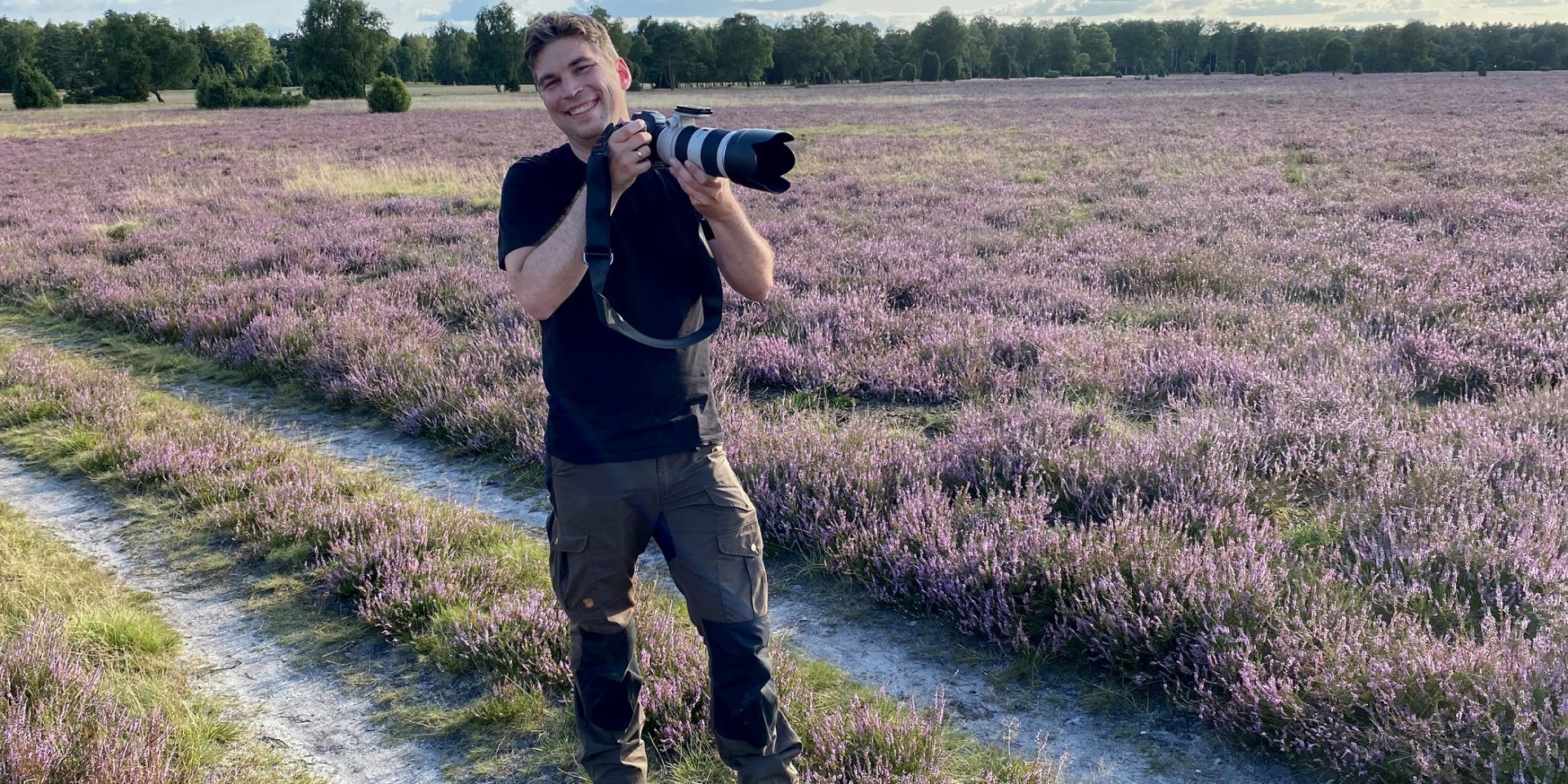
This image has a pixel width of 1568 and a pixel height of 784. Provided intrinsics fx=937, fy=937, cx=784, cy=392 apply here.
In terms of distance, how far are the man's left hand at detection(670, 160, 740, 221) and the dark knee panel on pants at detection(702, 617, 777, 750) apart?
94 centimetres

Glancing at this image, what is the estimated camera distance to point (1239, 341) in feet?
20.7

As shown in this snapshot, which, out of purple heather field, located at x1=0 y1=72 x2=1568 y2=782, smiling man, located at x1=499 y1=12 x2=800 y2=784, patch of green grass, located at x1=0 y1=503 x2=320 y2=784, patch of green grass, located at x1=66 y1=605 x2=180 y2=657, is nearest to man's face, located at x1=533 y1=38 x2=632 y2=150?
smiling man, located at x1=499 y1=12 x2=800 y2=784

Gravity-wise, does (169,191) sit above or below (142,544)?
Result: above

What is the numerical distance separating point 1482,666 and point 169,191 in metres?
19.6

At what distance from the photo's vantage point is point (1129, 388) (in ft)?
18.1

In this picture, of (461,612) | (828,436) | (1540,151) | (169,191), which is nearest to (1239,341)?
(828,436)

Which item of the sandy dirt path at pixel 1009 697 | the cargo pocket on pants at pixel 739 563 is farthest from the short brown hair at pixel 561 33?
the sandy dirt path at pixel 1009 697

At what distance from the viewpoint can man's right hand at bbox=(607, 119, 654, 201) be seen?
75.0 inches

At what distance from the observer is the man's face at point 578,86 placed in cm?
208

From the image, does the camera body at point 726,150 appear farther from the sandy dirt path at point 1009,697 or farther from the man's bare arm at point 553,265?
the sandy dirt path at point 1009,697

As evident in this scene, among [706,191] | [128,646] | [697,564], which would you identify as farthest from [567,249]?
[128,646]

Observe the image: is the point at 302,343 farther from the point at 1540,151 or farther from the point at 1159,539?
the point at 1540,151

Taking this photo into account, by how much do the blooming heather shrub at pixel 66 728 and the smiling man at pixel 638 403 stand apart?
4.19ft

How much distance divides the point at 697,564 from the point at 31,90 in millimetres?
75127
